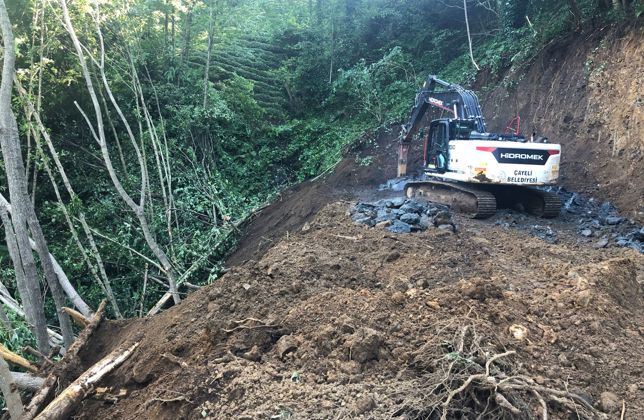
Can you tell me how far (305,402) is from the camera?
3.25 m

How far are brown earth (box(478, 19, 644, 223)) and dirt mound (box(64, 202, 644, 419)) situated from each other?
3.99 meters

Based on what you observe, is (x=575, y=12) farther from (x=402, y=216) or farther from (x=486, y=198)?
(x=402, y=216)

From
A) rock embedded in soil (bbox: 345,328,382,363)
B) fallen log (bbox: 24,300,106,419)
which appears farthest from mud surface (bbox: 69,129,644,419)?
fallen log (bbox: 24,300,106,419)

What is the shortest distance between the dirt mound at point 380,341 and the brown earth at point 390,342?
0.04ft

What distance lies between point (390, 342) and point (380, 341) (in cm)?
12

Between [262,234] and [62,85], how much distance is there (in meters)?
5.22

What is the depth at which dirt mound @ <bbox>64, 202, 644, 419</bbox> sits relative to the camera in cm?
329

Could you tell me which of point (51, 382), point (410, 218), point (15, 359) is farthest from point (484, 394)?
point (410, 218)

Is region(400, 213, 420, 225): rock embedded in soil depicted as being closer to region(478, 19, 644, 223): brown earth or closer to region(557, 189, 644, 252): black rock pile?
region(557, 189, 644, 252): black rock pile

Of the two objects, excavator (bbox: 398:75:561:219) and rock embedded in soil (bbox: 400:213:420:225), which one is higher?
excavator (bbox: 398:75:561:219)

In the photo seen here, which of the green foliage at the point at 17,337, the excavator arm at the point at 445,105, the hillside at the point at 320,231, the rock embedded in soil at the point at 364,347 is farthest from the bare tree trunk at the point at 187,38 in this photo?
the rock embedded in soil at the point at 364,347

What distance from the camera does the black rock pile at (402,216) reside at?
8.29 meters

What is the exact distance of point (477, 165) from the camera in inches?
351

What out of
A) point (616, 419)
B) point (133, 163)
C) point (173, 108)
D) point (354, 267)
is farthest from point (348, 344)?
point (173, 108)
